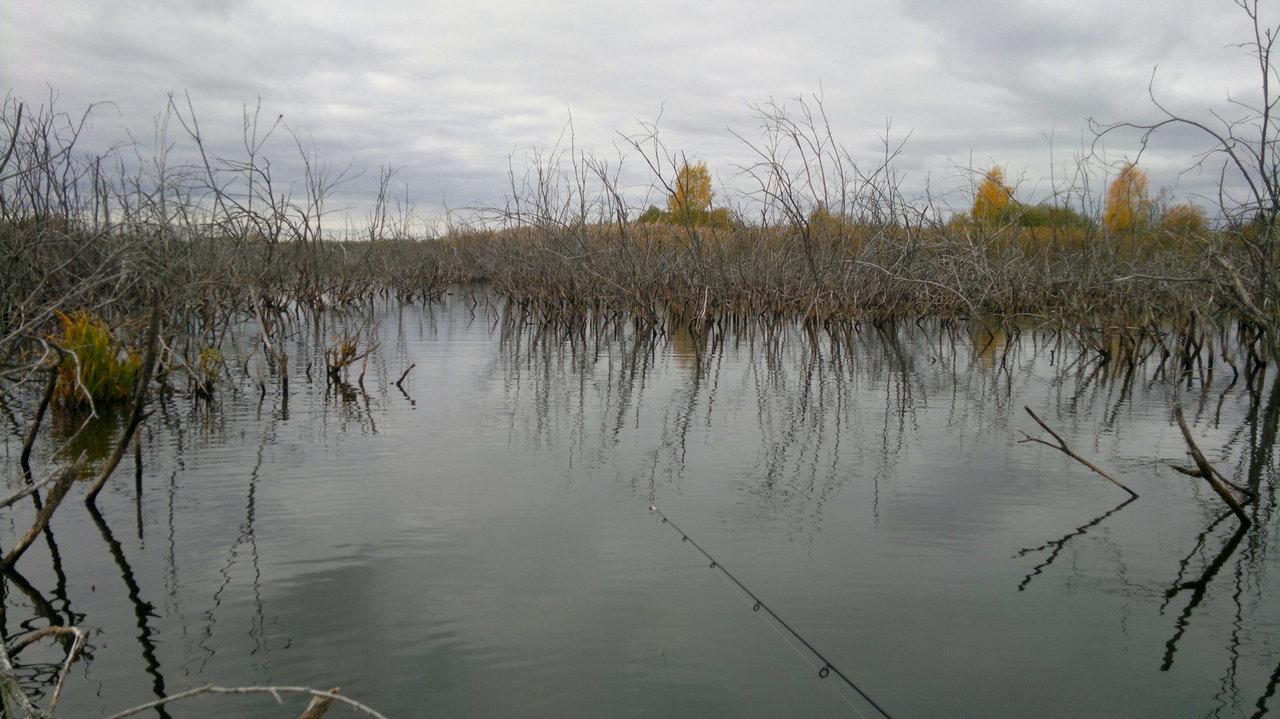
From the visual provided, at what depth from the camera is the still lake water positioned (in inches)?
110

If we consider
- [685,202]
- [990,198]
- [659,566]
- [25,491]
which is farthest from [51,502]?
[990,198]

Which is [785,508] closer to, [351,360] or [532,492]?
[532,492]

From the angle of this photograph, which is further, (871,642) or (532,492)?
(532,492)

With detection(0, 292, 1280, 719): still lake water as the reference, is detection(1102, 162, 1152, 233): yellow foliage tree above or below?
above

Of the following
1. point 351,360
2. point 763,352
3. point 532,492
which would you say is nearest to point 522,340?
point 763,352

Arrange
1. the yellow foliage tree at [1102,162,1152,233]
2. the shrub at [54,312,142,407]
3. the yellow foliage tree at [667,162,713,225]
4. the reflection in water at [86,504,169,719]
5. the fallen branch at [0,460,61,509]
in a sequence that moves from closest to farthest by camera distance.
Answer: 1. the fallen branch at [0,460,61,509]
2. the reflection in water at [86,504,169,719]
3. the shrub at [54,312,142,407]
4. the yellow foliage tree at [1102,162,1152,233]
5. the yellow foliage tree at [667,162,713,225]

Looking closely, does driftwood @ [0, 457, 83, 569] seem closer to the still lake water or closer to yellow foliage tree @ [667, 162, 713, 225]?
the still lake water

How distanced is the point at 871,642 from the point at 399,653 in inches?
58.8

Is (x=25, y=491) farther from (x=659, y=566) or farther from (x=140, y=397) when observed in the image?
(x=659, y=566)

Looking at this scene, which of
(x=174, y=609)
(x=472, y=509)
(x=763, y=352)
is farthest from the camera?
(x=763, y=352)

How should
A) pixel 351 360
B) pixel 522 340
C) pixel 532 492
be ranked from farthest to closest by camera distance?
pixel 522 340 → pixel 351 360 → pixel 532 492

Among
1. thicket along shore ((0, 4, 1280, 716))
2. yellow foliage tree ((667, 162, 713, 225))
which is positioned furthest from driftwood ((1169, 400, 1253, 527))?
yellow foliage tree ((667, 162, 713, 225))

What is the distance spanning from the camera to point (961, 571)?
373 centimetres

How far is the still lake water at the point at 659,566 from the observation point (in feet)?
9.13
